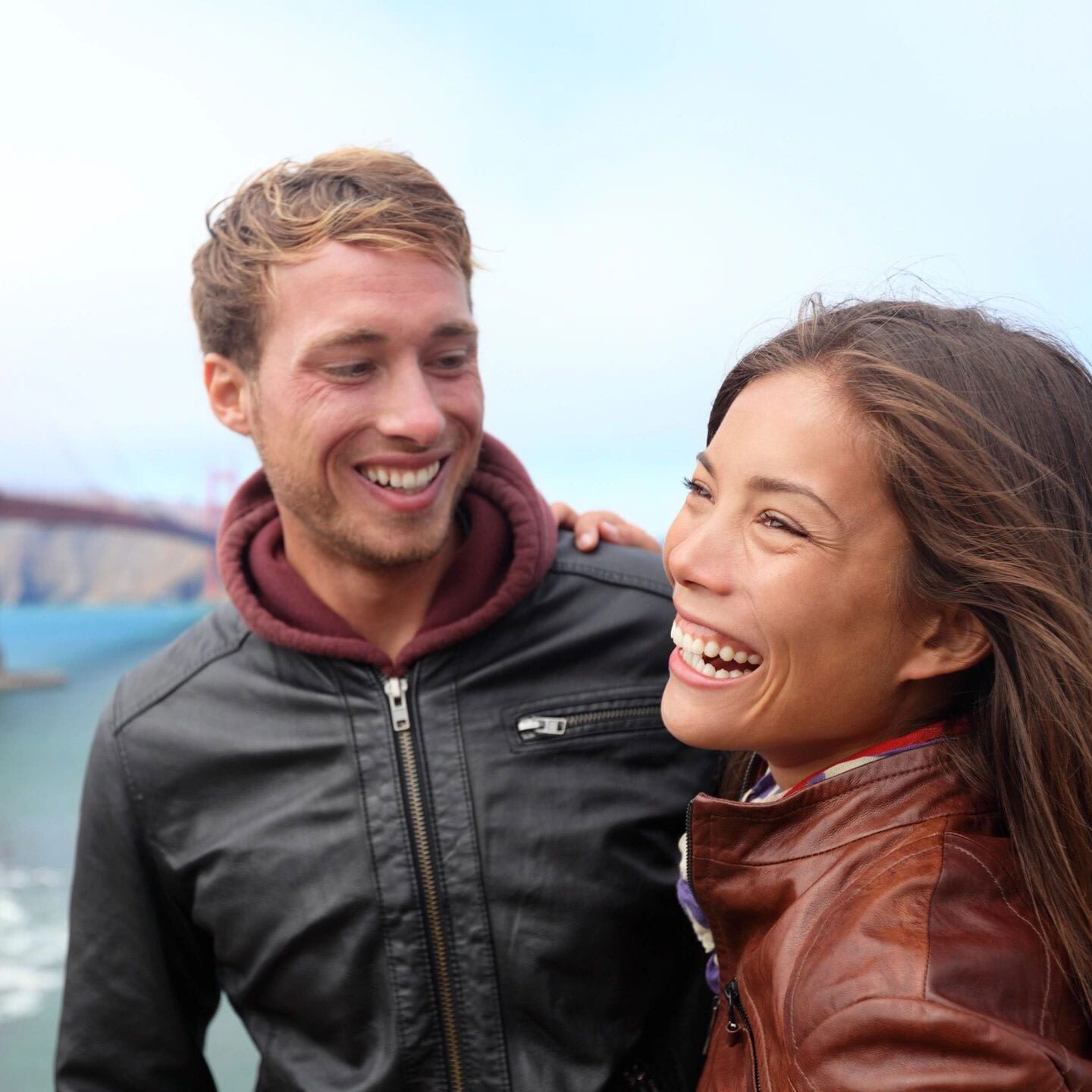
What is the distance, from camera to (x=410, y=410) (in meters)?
1.84

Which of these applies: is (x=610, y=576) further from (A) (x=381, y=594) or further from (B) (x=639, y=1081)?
(B) (x=639, y=1081)

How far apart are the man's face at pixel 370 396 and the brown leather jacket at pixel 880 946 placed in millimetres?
792

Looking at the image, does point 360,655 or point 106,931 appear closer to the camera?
point 360,655

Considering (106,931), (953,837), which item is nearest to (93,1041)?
(106,931)

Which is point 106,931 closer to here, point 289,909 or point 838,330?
point 289,909

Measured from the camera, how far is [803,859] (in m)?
1.20

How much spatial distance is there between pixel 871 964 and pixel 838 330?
669 millimetres

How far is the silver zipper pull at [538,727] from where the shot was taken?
1.79m

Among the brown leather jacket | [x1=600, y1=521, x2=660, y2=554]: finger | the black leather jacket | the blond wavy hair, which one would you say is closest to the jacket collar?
the brown leather jacket

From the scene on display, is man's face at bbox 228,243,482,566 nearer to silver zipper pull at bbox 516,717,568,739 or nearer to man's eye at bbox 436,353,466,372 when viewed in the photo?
man's eye at bbox 436,353,466,372

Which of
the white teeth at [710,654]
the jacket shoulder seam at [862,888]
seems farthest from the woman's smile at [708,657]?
the jacket shoulder seam at [862,888]

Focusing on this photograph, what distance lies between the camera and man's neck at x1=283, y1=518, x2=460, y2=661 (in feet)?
6.25

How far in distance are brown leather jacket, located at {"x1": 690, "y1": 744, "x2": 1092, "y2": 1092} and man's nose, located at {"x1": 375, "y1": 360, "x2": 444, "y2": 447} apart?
2.60 feet

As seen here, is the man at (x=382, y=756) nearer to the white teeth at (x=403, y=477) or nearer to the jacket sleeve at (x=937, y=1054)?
the white teeth at (x=403, y=477)
